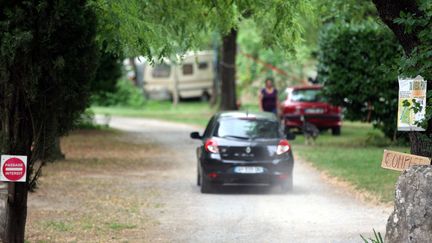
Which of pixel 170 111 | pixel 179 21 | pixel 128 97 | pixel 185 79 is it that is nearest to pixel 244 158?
pixel 179 21

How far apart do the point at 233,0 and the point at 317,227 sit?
3462 mm

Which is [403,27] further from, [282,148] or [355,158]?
[355,158]

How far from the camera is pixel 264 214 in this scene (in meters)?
13.8

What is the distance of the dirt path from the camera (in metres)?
12.0

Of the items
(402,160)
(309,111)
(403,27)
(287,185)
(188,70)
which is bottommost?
(287,185)

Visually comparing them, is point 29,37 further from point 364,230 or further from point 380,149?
point 380,149

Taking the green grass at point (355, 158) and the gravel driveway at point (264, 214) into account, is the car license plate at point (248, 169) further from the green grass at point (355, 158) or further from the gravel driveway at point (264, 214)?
the green grass at point (355, 158)

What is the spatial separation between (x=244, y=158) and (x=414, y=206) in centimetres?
836

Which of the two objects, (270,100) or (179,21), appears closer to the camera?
(179,21)

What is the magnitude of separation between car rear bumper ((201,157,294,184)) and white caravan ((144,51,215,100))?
3733cm

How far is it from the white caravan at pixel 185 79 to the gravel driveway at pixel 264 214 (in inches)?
1348

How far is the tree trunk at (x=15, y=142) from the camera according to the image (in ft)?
32.5

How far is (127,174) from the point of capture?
19.9 m

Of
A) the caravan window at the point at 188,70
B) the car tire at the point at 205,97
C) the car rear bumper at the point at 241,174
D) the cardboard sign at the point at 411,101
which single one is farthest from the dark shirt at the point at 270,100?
the car tire at the point at 205,97
